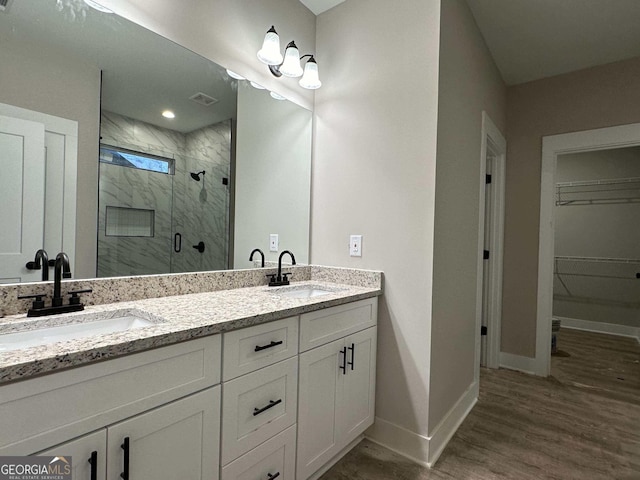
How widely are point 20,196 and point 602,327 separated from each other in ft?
18.8

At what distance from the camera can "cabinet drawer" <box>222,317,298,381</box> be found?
112 cm

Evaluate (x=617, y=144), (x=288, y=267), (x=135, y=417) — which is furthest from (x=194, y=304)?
(x=617, y=144)

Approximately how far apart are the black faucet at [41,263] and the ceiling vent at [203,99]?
3.17ft

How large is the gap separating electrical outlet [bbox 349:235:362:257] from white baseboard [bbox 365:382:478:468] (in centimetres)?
97

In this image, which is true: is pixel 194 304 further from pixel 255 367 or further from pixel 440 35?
pixel 440 35

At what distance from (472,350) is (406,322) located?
0.90 m

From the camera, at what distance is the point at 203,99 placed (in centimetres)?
172

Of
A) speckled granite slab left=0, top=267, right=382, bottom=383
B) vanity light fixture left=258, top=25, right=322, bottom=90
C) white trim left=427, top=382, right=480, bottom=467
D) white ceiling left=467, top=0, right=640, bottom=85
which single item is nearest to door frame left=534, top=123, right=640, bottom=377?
white ceiling left=467, top=0, right=640, bottom=85

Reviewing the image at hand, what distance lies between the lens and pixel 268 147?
7.15 ft

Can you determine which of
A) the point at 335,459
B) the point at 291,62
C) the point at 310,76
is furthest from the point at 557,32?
the point at 335,459

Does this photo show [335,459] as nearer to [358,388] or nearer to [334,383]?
[358,388]

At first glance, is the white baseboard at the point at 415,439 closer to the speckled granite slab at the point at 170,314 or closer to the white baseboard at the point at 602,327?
the speckled granite slab at the point at 170,314

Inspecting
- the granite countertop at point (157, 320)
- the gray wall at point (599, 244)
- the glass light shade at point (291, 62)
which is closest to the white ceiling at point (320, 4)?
the glass light shade at point (291, 62)

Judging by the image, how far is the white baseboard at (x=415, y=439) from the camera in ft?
5.80
